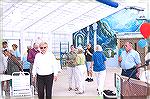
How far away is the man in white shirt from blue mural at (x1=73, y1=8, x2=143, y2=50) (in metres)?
0.48

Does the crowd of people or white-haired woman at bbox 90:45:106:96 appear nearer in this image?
the crowd of people

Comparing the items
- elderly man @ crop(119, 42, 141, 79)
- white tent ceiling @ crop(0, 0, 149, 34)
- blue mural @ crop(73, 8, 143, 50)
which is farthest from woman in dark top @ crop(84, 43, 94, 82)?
elderly man @ crop(119, 42, 141, 79)

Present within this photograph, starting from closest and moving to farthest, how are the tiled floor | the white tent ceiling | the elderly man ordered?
the elderly man < the white tent ceiling < the tiled floor

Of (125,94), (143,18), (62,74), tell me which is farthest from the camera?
(62,74)

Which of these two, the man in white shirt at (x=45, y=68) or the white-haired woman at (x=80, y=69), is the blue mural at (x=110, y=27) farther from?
the man in white shirt at (x=45, y=68)

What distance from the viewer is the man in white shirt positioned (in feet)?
16.7

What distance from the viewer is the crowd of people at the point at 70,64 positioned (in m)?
5.10

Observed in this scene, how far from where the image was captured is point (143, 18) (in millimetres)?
5090

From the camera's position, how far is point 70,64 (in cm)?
543

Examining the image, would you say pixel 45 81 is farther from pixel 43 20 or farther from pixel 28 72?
pixel 43 20

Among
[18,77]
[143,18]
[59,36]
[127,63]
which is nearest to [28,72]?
[18,77]

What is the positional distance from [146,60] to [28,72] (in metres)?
1.77

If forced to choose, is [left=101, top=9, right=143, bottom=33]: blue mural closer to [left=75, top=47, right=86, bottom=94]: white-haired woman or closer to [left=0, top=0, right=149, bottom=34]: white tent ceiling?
[left=0, top=0, right=149, bottom=34]: white tent ceiling

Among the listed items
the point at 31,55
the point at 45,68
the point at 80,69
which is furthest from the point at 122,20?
the point at 31,55
